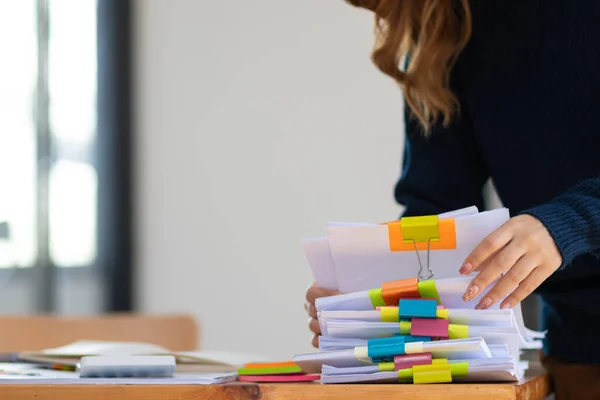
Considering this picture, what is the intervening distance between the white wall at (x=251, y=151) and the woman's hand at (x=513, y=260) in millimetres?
2261

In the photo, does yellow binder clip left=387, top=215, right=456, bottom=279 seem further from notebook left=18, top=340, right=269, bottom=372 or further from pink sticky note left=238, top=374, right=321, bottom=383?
notebook left=18, top=340, right=269, bottom=372

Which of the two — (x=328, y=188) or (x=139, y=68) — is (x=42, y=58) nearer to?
(x=139, y=68)

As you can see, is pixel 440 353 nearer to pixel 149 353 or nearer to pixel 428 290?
pixel 428 290

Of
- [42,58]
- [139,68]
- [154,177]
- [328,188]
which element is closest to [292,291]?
[328,188]

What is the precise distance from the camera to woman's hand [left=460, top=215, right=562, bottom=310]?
2.69 ft

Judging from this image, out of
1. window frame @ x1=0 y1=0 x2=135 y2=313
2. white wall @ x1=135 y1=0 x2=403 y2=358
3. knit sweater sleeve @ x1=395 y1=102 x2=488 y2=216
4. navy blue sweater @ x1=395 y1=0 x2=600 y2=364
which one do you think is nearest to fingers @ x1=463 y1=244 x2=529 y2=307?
navy blue sweater @ x1=395 y1=0 x2=600 y2=364

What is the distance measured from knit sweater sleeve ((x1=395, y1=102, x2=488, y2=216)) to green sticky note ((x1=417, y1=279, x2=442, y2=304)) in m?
0.49

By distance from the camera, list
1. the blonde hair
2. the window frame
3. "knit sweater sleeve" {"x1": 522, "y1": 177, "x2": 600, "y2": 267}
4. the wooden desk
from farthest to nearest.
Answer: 1. the window frame
2. the blonde hair
3. "knit sweater sleeve" {"x1": 522, "y1": 177, "x2": 600, "y2": 267}
4. the wooden desk

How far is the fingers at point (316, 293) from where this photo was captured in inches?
40.3

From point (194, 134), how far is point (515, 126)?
213 centimetres

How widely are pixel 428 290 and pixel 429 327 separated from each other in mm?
37

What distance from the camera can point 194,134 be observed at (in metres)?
3.26

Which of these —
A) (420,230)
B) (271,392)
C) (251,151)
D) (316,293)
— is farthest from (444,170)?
(251,151)

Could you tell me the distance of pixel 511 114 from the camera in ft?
4.12
